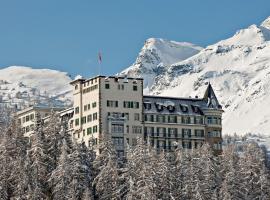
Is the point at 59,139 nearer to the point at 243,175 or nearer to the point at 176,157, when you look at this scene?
the point at 176,157

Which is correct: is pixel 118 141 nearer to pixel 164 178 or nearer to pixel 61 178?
pixel 164 178

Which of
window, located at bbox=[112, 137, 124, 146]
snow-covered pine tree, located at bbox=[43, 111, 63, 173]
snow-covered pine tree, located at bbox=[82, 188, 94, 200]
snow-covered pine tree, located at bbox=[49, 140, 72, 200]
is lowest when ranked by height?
snow-covered pine tree, located at bbox=[82, 188, 94, 200]

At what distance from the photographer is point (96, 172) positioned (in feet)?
537

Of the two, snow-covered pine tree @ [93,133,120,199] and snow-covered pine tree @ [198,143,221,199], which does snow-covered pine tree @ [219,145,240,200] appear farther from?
snow-covered pine tree @ [93,133,120,199]

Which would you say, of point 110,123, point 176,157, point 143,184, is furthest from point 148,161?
point 110,123

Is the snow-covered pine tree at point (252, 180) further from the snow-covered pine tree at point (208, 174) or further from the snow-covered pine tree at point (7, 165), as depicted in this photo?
the snow-covered pine tree at point (7, 165)

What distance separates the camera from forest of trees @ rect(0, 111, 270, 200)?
154475 millimetres

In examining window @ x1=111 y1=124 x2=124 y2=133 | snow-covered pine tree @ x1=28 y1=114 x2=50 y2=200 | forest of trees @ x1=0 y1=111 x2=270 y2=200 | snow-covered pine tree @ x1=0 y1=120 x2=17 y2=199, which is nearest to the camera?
snow-covered pine tree @ x1=28 y1=114 x2=50 y2=200

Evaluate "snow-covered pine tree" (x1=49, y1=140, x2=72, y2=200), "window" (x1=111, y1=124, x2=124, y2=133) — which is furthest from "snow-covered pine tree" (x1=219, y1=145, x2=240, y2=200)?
"snow-covered pine tree" (x1=49, y1=140, x2=72, y2=200)

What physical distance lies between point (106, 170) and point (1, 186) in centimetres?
1821

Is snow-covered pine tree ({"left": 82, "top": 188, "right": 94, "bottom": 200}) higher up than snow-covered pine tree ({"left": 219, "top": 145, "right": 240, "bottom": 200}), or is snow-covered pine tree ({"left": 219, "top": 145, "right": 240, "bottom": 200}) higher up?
snow-covered pine tree ({"left": 219, "top": 145, "right": 240, "bottom": 200})

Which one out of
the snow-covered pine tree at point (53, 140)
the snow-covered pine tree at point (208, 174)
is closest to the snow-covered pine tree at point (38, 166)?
the snow-covered pine tree at point (53, 140)

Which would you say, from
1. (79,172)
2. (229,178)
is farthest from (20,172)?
(229,178)

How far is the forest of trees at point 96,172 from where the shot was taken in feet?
507
